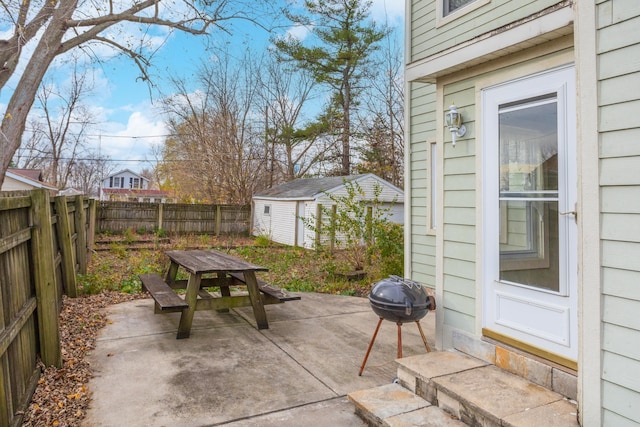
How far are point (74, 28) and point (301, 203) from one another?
25.9 feet

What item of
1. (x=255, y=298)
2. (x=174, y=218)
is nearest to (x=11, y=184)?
(x=174, y=218)

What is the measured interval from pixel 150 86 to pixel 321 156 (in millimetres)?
11065

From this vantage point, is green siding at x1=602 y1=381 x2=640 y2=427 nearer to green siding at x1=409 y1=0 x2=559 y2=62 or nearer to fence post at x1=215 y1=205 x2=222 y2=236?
green siding at x1=409 y1=0 x2=559 y2=62

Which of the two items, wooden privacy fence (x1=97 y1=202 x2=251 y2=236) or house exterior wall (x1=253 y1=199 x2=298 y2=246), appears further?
wooden privacy fence (x1=97 y1=202 x2=251 y2=236)

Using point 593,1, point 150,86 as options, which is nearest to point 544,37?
point 593,1

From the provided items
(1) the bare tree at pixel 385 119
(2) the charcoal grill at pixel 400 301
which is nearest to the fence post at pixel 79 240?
(2) the charcoal grill at pixel 400 301

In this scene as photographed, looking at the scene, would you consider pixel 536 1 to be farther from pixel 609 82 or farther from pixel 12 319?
pixel 12 319

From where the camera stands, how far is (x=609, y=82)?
6.47 ft

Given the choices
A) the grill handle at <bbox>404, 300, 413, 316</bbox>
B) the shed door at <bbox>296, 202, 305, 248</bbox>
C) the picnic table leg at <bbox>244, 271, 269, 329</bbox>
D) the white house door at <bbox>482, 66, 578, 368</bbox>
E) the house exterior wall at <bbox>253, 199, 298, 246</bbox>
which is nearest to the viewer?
the white house door at <bbox>482, 66, 578, 368</bbox>

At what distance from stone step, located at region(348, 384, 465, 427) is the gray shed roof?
10070 mm

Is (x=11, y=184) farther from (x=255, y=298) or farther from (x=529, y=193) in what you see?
(x=529, y=193)

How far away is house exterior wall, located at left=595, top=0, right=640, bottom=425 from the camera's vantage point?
1848 mm

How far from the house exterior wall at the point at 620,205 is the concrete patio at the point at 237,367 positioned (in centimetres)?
145

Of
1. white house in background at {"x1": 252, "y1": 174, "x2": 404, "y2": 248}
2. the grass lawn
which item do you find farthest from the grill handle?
white house in background at {"x1": 252, "y1": 174, "x2": 404, "y2": 248}
